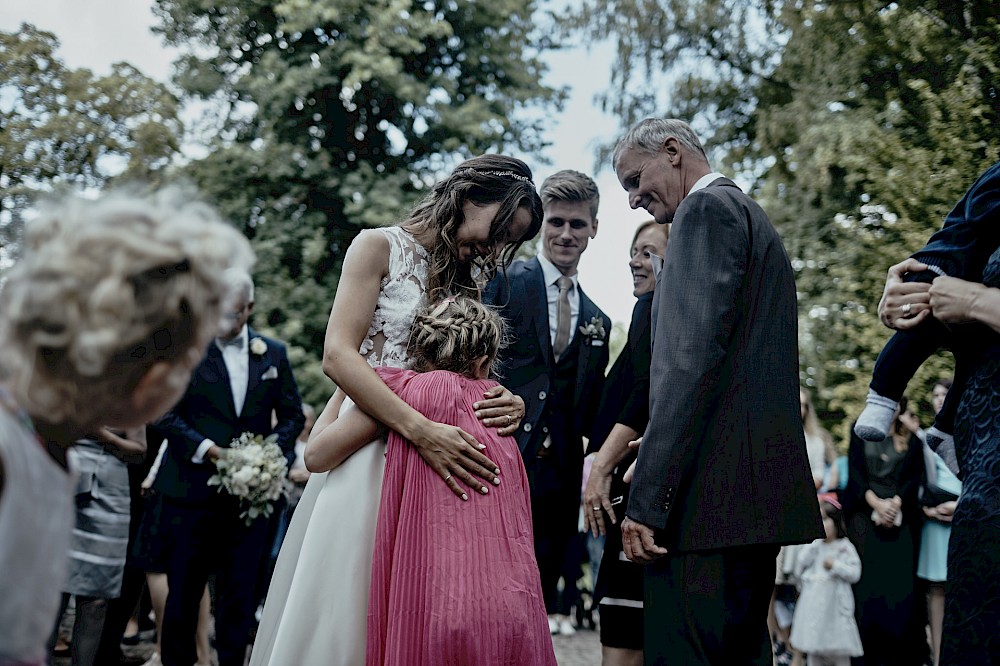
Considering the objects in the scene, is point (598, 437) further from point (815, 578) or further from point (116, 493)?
point (815, 578)

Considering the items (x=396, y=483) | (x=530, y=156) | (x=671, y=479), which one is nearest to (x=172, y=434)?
(x=396, y=483)

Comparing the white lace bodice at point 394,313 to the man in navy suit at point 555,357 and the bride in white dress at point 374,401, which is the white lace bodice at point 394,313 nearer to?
the bride in white dress at point 374,401

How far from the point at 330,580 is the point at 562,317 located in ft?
7.70

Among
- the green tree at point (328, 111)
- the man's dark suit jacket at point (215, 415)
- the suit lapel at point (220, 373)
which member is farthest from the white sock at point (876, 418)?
the green tree at point (328, 111)

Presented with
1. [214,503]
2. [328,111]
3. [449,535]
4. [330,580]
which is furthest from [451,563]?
[328,111]

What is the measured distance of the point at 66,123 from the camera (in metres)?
12.9

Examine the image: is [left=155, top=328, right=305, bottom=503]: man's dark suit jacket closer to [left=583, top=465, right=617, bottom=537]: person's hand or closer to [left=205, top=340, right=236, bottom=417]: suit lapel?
[left=205, top=340, right=236, bottom=417]: suit lapel

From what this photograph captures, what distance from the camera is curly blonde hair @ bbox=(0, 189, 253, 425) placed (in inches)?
58.9

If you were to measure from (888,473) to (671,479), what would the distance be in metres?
5.56

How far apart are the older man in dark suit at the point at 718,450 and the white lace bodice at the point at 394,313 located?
3.13 ft

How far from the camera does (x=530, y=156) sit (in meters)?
21.1

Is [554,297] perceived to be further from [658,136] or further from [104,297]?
[104,297]

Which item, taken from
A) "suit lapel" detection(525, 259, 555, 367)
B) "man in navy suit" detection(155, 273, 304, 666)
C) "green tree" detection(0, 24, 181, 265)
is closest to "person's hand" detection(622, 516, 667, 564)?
"suit lapel" detection(525, 259, 555, 367)

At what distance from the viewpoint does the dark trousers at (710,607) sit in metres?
2.97
